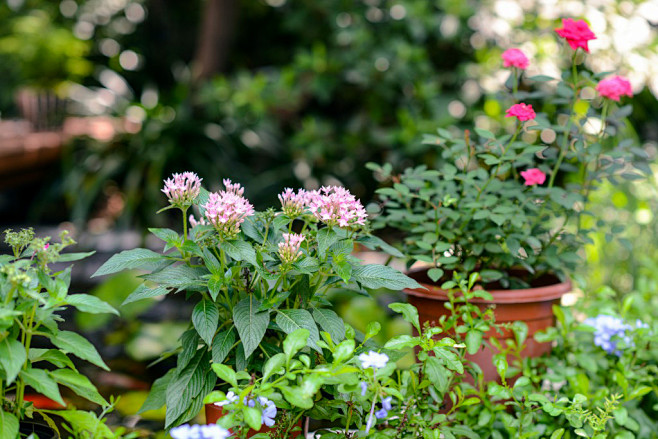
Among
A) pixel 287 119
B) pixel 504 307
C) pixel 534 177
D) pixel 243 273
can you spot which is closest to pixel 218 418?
pixel 243 273

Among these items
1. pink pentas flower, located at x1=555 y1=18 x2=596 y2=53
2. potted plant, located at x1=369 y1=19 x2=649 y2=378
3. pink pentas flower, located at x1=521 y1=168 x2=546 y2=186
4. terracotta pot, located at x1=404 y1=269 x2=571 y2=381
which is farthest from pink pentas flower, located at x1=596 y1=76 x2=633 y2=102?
terracotta pot, located at x1=404 y1=269 x2=571 y2=381

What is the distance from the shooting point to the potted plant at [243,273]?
2.90ft

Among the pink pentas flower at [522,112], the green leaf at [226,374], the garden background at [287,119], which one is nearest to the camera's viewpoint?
the green leaf at [226,374]

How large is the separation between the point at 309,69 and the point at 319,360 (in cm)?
262

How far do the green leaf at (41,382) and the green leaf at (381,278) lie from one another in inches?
18.3

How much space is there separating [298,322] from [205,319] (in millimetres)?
142

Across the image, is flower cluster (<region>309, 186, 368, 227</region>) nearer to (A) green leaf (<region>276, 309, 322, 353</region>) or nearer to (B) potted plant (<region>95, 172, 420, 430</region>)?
(B) potted plant (<region>95, 172, 420, 430</region>)

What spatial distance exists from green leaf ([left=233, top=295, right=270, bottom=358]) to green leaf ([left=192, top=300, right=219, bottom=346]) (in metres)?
0.03

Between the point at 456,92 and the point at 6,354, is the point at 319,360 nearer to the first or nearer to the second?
the point at 6,354

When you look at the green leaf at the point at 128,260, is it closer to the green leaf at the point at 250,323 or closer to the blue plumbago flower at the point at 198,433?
the green leaf at the point at 250,323

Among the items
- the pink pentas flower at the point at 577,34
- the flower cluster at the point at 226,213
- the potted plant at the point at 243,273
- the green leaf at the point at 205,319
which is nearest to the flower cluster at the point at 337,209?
the potted plant at the point at 243,273

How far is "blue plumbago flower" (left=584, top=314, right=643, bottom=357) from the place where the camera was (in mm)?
1271

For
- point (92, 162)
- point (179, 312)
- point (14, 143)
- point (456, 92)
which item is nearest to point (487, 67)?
point (456, 92)

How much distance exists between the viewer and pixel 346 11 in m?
Answer: 3.30
